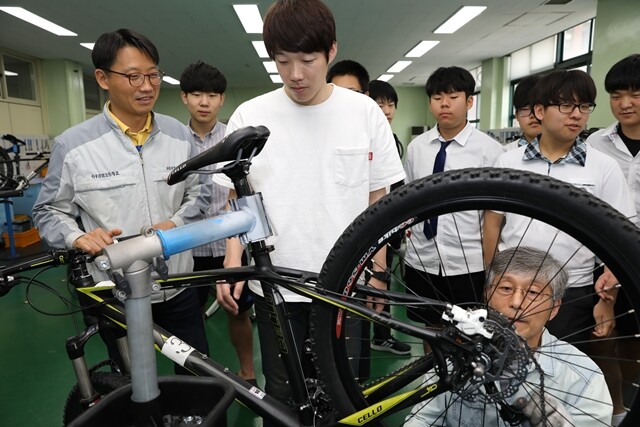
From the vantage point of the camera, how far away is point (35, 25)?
276 inches

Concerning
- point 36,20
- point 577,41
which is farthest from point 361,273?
point 577,41

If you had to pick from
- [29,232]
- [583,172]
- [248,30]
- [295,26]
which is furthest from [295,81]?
[248,30]

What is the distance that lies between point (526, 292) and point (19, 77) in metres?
11.6

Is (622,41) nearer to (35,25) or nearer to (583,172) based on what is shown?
(583,172)

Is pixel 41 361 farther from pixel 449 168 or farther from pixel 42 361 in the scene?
pixel 449 168

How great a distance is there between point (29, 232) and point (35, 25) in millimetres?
3673

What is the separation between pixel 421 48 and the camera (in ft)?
30.2

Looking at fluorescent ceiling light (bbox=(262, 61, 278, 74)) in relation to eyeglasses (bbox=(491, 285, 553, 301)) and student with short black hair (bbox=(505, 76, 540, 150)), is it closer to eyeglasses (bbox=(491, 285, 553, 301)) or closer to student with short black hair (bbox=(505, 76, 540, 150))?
student with short black hair (bbox=(505, 76, 540, 150))

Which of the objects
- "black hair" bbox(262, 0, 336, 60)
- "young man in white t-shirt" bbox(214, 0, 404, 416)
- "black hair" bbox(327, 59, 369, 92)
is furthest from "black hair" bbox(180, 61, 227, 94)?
"black hair" bbox(262, 0, 336, 60)

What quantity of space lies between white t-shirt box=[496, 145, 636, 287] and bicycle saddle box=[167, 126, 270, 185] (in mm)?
981

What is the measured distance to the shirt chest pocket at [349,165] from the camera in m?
1.16

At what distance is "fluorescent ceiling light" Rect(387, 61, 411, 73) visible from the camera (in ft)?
35.8

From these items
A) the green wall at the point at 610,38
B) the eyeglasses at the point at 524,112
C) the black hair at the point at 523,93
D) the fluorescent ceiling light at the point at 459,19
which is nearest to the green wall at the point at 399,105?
the fluorescent ceiling light at the point at 459,19

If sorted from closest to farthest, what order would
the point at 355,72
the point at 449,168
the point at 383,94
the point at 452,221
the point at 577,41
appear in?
the point at 452,221 → the point at 449,168 → the point at 355,72 → the point at 383,94 → the point at 577,41
